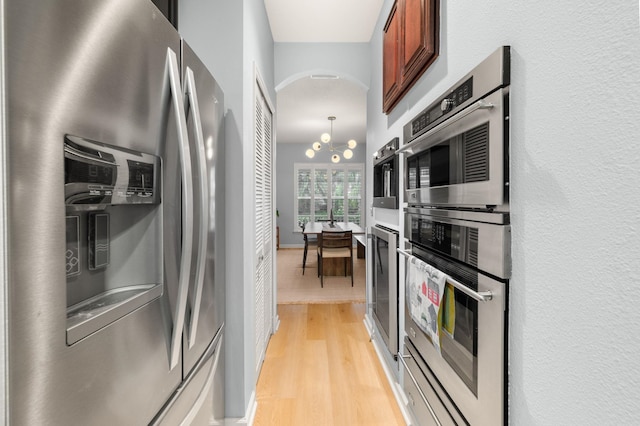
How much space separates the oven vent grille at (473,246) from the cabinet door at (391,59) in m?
1.22

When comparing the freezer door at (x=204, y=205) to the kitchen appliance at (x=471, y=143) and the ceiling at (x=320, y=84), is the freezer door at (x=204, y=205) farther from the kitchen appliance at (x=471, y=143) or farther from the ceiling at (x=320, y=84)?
the ceiling at (x=320, y=84)

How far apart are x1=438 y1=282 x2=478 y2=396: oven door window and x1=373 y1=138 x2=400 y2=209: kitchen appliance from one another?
953 millimetres

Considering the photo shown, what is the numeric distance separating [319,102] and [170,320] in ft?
15.9

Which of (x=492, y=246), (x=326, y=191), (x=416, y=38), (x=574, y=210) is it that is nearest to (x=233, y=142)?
(x=416, y=38)

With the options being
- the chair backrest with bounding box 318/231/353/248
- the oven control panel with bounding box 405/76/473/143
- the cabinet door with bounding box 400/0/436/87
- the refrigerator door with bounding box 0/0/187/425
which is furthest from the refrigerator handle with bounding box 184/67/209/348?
the chair backrest with bounding box 318/231/353/248

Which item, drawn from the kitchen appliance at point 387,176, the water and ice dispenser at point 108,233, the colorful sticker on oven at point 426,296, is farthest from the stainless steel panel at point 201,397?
the kitchen appliance at point 387,176

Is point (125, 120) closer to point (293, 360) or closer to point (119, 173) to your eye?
point (119, 173)

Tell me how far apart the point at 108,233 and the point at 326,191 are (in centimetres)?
854

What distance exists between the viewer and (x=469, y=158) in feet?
3.75

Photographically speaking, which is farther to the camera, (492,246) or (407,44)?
(407,44)

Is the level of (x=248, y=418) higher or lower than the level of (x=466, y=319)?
lower

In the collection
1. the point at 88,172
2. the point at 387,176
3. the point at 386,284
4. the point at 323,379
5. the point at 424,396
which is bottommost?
the point at 323,379

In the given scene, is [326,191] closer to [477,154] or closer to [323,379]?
[323,379]

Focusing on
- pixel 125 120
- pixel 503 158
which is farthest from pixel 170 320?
pixel 503 158
